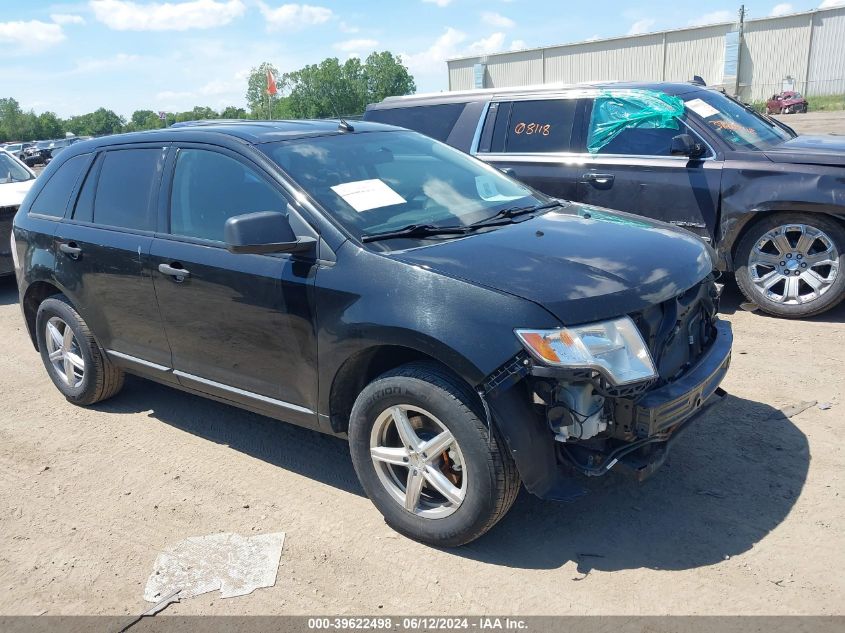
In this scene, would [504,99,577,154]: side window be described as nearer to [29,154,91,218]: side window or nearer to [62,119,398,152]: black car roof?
[62,119,398,152]: black car roof

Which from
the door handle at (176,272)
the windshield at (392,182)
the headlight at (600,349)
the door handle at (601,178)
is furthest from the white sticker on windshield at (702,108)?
the door handle at (176,272)

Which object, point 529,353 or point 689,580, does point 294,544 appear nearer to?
point 529,353

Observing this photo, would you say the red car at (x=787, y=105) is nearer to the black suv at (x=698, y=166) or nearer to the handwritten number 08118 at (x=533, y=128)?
the black suv at (x=698, y=166)

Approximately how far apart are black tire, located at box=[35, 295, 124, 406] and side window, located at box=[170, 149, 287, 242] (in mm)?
1317

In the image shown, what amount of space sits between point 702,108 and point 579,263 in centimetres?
407

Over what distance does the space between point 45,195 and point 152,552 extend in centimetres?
299

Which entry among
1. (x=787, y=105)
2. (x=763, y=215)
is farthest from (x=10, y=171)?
(x=787, y=105)

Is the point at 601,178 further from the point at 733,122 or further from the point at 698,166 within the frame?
the point at 733,122

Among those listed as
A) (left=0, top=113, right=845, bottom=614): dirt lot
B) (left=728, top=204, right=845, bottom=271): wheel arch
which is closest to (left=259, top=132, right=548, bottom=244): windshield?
(left=0, top=113, right=845, bottom=614): dirt lot

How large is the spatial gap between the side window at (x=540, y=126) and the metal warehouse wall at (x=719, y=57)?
4530 centimetres

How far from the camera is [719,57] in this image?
55406mm

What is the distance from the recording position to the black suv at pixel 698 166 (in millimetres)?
5758

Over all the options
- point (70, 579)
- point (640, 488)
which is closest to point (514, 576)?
point (640, 488)

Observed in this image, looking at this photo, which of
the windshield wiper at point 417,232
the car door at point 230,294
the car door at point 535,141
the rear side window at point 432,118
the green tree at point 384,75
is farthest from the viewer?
the green tree at point 384,75
